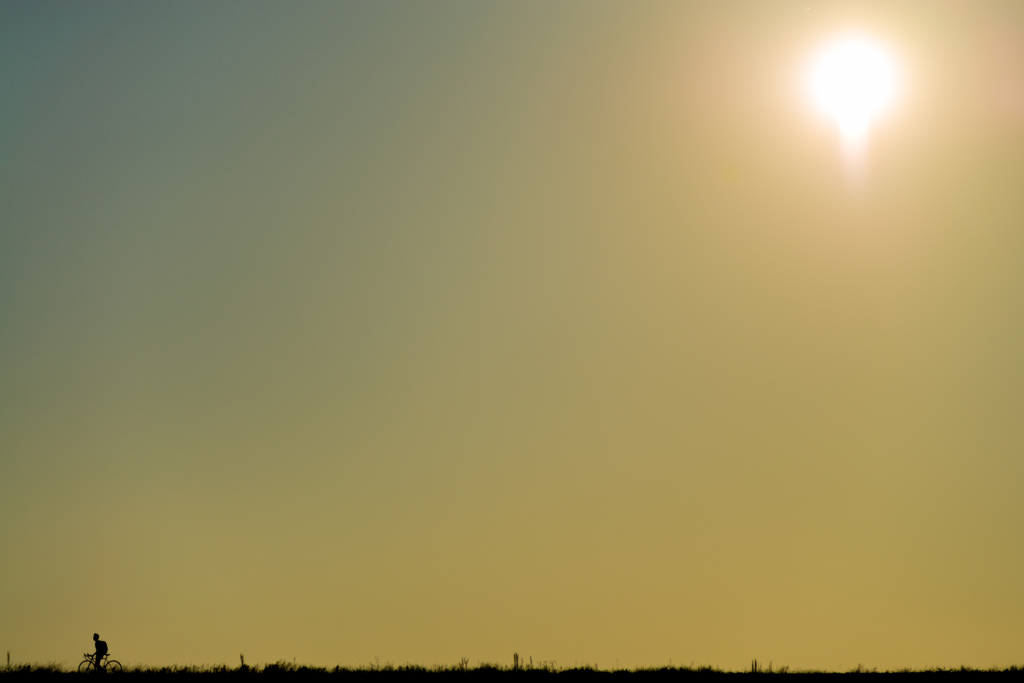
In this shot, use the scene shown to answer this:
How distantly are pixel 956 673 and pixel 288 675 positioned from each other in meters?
23.4

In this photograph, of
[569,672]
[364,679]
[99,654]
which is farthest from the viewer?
[99,654]

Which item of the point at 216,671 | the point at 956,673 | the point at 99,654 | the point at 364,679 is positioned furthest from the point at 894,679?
the point at 99,654

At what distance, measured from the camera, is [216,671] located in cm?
3350

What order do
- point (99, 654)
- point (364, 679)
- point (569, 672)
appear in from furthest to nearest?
1. point (99, 654)
2. point (569, 672)
3. point (364, 679)

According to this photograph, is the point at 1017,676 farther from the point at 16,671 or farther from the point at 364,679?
the point at 16,671

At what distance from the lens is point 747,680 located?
33.5m

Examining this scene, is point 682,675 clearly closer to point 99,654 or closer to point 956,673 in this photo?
point 956,673

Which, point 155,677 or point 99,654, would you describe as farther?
point 99,654

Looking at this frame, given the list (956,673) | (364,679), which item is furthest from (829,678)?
(364,679)

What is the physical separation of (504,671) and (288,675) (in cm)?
717

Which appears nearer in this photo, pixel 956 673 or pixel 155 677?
pixel 155 677

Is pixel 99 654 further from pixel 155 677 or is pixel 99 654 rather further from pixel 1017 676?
pixel 1017 676

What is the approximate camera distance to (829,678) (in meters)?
34.8

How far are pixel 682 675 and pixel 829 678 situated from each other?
5.18m
